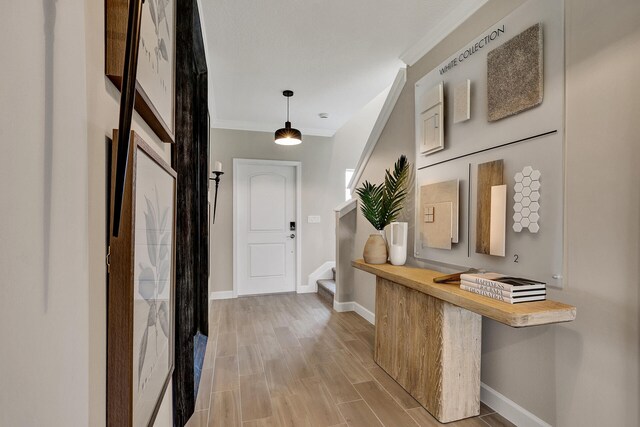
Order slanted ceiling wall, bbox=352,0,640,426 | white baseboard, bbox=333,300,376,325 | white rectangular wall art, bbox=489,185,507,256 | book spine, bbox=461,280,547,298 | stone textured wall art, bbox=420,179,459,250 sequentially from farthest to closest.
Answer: white baseboard, bbox=333,300,376,325 → stone textured wall art, bbox=420,179,459,250 → white rectangular wall art, bbox=489,185,507,256 → book spine, bbox=461,280,547,298 → slanted ceiling wall, bbox=352,0,640,426

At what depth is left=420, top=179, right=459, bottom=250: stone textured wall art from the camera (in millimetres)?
2268

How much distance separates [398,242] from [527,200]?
1.09m

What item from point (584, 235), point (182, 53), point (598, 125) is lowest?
point (584, 235)

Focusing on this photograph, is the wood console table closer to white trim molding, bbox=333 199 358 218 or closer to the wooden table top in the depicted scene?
the wooden table top

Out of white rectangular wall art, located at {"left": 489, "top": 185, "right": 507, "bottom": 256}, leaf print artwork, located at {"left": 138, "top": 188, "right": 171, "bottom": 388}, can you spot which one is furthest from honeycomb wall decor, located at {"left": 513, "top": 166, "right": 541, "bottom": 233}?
leaf print artwork, located at {"left": 138, "top": 188, "right": 171, "bottom": 388}

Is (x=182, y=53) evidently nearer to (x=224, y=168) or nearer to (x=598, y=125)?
(x=598, y=125)

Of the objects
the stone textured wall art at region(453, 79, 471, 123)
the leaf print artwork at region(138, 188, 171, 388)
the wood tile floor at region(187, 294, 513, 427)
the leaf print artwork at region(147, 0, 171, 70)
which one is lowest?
the wood tile floor at region(187, 294, 513, 427)

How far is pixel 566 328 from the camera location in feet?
5.16

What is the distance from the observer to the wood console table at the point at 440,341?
1708 mm

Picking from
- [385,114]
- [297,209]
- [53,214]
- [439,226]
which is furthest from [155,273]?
[297,209]

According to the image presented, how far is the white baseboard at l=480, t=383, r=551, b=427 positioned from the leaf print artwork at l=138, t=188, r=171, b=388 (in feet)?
6.22

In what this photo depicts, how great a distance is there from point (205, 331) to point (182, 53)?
249 cm

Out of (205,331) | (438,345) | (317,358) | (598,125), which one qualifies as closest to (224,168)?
(205,331)

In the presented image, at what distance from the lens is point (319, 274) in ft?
17.1
